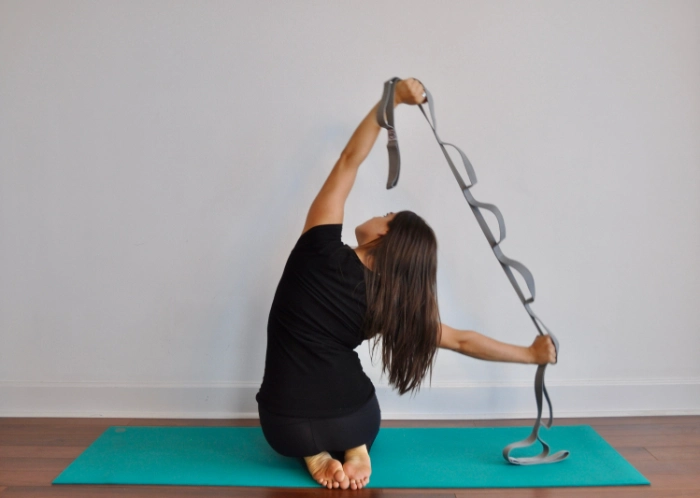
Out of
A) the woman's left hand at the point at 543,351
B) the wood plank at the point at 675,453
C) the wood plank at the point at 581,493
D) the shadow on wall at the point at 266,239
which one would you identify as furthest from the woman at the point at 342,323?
the wood plank at the point at 675,453

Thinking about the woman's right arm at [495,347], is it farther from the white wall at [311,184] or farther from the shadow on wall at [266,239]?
the shadow on wall at [266,239]

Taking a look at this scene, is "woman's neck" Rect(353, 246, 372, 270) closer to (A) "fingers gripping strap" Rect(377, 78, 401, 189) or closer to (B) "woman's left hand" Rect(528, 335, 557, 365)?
(A) "fingers gripping strap" Rect(377, 78, 401, 189)

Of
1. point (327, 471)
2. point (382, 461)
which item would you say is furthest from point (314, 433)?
point (382, 461)

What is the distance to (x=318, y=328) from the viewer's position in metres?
2.20

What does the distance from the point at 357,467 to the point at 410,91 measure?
1.21 m

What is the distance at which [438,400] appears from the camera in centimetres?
287

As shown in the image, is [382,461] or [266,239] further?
[266,239]

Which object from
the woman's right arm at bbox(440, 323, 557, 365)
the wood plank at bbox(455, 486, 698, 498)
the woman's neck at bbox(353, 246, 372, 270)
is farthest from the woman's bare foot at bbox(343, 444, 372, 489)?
the woman's neck at bbox(353, 246, 372, 270)

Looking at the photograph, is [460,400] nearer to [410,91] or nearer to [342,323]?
[342,323]

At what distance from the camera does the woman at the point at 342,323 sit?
2168mm

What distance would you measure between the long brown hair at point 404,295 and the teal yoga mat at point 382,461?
0.34m

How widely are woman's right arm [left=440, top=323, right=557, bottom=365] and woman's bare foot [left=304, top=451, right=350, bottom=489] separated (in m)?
0.53

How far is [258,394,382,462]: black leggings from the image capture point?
2.20 meters

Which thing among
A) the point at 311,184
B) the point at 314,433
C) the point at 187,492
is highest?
the point at 311,184
